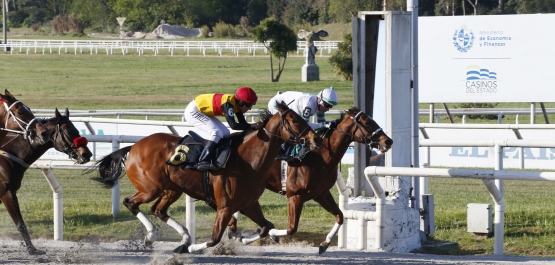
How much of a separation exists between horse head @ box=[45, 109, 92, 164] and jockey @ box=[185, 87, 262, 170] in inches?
32.7

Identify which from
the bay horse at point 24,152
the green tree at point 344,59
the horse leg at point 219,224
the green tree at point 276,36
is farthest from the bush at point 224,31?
the horse leg at point 219,224

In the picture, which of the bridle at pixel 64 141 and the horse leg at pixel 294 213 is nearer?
the bridle at pixel 64 141

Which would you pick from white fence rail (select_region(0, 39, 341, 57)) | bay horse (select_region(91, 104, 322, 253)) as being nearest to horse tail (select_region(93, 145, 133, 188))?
bay horse (select_region(91, 104, 322, 253))

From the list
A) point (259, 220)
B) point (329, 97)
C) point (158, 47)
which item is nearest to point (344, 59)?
point (158, 47)

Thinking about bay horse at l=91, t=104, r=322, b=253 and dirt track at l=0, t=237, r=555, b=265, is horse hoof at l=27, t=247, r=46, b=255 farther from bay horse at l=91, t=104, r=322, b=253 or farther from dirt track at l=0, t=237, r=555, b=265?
bay horse at l=91, t=104, r=322, b=253

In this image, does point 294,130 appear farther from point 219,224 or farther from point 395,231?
point 395,231

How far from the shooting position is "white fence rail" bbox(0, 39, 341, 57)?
41.6 m

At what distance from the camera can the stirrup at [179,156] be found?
7.00 metres

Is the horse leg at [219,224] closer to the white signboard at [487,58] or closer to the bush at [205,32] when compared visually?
the white signboard at [487,58]

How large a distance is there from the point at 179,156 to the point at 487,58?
911 cm

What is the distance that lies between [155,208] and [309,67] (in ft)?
76.7

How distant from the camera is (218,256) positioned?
7.16m

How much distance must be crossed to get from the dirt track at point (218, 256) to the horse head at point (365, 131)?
33.9 inches

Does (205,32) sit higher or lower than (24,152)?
lower
